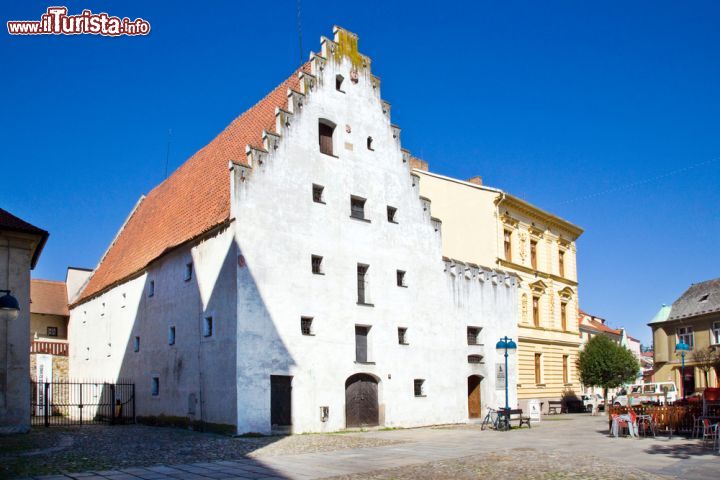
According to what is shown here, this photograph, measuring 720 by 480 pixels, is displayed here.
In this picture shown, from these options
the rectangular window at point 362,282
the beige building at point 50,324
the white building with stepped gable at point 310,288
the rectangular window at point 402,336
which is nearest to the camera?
the white building with stepped gable at point 310,288

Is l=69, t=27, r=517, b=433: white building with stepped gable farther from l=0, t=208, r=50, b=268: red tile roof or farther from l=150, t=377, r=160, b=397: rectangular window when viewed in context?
l=0, t=208, r=50, b=268: red tile roof

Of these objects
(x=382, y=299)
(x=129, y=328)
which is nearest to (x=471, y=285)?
(x=382, y=299)

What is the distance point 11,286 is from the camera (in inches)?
926

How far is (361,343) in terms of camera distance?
3034 cm

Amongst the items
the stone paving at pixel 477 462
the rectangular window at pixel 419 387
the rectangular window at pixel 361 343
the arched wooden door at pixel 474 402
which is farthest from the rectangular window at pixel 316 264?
the arched wooden door at pixel 474 402

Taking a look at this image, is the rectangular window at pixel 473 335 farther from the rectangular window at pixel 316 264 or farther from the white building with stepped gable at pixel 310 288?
the rectangular window at pixel 316 264

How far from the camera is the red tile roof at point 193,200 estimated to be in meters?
30.1

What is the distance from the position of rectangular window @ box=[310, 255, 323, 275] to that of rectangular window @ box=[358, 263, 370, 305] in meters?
2.13

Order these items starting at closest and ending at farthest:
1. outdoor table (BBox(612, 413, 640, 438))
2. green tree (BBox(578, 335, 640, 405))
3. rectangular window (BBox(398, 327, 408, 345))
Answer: outdoor table (BBox(612, 413, 640, 438)) < rectangular window (BBox(398, 327, 408, 345)) < green tree (BBox(578, 335, 640, 405))

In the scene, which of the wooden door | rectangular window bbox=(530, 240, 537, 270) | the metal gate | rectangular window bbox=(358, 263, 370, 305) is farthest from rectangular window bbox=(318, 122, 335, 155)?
rectangular window bbox=(530, 240, 537, 270)

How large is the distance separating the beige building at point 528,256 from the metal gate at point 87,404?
19.3 meters

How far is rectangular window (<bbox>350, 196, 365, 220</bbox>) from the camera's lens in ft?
102

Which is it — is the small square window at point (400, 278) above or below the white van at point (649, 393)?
above

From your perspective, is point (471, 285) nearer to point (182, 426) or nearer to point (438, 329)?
point (438, 329)
